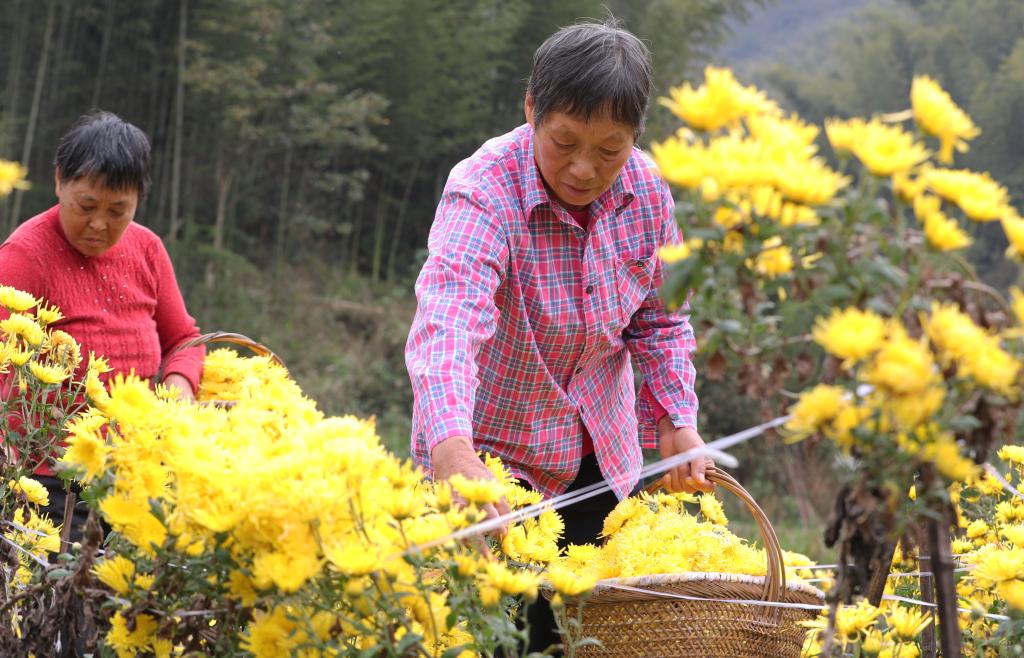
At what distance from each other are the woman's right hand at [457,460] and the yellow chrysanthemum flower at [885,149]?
0.76 meters

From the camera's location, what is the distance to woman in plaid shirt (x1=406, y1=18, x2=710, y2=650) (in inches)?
75.0

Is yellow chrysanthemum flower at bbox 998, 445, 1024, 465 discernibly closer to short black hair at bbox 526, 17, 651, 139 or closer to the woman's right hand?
short black hair at bbox 526, 17, 651, 139

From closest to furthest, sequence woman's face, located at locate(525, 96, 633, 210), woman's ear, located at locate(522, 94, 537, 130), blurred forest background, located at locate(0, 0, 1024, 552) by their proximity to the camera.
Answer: woman's face, located at locate(525, 96, 633, 210)
woman's ear, located at locate(522, 94, 537, 130)
blurred forest background, located at locate(0, 0, 1024, 552)

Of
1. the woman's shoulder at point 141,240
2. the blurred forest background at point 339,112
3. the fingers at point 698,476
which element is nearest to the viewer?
the fingers at point 698,476

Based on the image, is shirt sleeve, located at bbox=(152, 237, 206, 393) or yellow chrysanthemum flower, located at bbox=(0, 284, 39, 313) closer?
yellow chrysanthemum flower, located at bbox=(0, 284, 39, 313)

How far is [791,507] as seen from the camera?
405 inches

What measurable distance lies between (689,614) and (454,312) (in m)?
0.63

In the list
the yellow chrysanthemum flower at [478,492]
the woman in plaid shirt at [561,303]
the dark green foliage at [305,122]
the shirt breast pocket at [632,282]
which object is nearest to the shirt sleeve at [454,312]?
the woman in plaid shirt at [561,303]

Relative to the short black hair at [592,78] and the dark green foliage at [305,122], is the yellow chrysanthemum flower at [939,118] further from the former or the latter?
the dark green foliage at [305,122]

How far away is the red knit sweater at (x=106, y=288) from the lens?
253 cm

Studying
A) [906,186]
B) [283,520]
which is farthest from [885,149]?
[283,520]

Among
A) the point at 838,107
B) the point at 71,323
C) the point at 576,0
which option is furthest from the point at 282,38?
Answer: the point at 71,323

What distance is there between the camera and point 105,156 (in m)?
2.57

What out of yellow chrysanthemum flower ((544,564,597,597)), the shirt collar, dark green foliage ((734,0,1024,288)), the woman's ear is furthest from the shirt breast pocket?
dark green foliage ((734,0,1024,288))
